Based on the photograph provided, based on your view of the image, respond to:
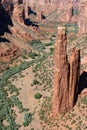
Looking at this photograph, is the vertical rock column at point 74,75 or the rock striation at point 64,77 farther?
the vertical rock column at point 74,75

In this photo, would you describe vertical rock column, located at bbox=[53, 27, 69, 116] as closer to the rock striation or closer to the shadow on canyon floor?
the rock striation

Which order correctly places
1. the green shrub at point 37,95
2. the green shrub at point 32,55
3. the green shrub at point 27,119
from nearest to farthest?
the green shrub at point 27,119 < the green shrub at point 37,95 < the green shrub at point 32,55

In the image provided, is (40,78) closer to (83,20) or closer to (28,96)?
(28,96)

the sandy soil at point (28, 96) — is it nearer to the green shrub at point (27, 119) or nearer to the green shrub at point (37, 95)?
the green shrub at point (27, 119)

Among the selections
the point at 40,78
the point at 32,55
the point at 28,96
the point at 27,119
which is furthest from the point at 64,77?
the point at 32,55

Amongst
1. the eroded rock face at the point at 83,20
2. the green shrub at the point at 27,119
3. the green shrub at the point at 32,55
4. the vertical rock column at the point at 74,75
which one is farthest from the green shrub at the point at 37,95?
the eroded rock face at the point at 83,20

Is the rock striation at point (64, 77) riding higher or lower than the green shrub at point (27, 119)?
higher

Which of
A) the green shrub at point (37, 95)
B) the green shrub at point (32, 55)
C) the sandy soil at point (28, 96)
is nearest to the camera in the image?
the sandy soil at point (28, 96)

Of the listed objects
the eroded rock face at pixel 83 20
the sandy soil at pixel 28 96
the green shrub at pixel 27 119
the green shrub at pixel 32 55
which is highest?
the eroded rock face at pixel 83 20
